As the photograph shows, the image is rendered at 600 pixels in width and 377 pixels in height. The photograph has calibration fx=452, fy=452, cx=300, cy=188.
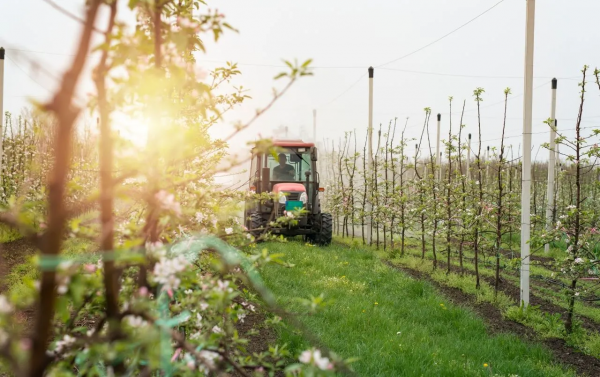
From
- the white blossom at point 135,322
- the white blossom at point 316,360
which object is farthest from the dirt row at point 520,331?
the white blossom at point 135,322

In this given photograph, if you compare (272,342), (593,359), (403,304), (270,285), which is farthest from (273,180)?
(593,359)

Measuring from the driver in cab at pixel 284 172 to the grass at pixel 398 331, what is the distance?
406 cm

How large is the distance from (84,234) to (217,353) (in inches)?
21.5

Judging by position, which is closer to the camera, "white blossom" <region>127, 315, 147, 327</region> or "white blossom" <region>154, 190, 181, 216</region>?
"white blossom" <region>127, 315, 147, 327</region>

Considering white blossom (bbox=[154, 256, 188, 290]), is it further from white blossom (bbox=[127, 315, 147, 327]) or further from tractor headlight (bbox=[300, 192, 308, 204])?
tractor headlight (bbox=[300, 192, 308, 204])

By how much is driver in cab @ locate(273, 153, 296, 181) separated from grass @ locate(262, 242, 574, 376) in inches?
160

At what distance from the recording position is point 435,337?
14.0 feet

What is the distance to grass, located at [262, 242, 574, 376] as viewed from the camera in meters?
3.57

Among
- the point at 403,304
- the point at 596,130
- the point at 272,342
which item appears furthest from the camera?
the point at 403,304

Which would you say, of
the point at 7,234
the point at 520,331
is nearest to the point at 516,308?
the point at 520,331

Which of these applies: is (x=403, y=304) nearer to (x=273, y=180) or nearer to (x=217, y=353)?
(x=217, y=353)

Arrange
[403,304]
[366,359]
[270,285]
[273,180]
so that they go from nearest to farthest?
[366,359]
[403,304]
[270,285]
[273,180]

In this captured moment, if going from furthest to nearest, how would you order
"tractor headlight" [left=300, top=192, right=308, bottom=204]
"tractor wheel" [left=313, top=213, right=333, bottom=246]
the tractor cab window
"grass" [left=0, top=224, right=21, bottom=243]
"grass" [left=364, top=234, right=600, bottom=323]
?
1. the tractor cab window
2. "tractor wheel" [left=313, top=213, right=333, bottom=246]
3. "tractor headlight" [left=300, top=192, right=308, bottom=204]
4. "grass" [left=0, top=224, right=21, bottom=243]
5. "grass" [left=364, top=234, right=600, bottom=323]

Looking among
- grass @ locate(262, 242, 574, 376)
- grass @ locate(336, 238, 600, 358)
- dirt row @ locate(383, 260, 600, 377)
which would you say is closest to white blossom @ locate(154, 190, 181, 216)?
grass @ locate(262, 242, 574, 376)
